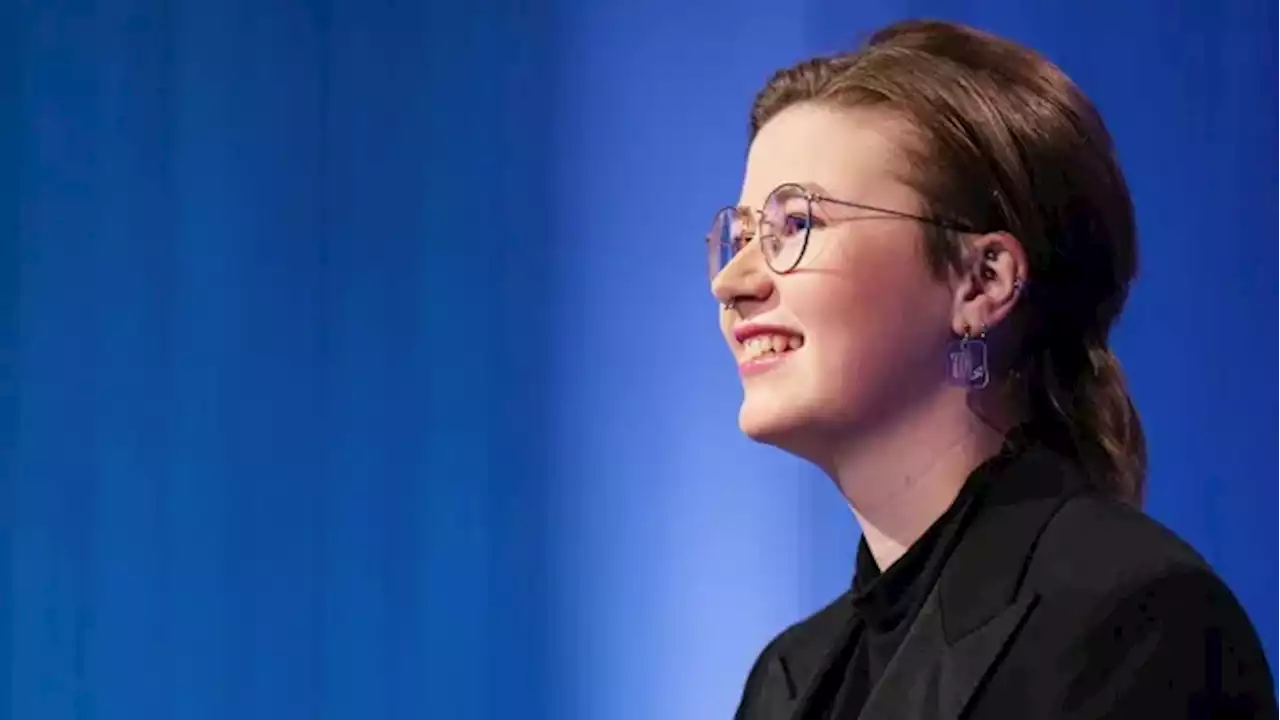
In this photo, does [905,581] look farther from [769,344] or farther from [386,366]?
[386,366]

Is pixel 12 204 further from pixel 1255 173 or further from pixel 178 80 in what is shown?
pixel 1255 173

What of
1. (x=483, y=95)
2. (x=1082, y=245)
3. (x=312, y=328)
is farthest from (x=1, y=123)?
(x=1082, y=245)

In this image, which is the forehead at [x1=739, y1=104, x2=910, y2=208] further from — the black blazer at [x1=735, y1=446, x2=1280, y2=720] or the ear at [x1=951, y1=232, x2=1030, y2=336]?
the black blazer at [x1=735, y1=446, x2=1280, y2=720]

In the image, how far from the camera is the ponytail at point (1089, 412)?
1.00 m

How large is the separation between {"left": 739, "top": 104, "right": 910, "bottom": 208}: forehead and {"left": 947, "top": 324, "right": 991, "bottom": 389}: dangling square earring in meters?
0.11

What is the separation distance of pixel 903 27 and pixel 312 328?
2.32ft

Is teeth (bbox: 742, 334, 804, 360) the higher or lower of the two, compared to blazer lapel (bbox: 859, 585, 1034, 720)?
higher

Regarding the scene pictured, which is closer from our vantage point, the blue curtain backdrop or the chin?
the chin

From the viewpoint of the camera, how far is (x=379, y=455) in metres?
1.51

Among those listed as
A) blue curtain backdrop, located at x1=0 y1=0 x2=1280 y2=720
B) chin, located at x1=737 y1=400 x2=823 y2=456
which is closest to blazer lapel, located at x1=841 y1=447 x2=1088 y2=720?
chin, located at x1=737 y1=400 x2=823 y2=456

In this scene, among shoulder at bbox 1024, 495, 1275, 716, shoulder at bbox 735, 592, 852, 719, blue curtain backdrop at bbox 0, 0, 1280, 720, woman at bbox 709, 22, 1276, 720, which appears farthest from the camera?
blue curtain backdrop at bbox 0, 0, 1280, 720

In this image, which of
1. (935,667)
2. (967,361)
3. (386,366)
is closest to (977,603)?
(935,667)

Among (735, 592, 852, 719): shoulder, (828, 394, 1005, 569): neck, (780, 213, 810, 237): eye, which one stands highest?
(780, 213, 810, 237): eye

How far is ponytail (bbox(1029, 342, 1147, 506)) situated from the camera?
3.28ft
